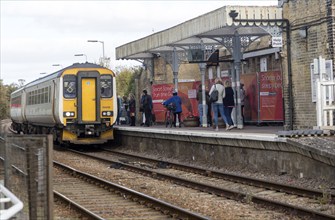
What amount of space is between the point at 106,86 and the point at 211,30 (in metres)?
6.00

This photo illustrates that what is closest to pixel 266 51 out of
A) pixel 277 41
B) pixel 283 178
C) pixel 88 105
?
pixel 88 105

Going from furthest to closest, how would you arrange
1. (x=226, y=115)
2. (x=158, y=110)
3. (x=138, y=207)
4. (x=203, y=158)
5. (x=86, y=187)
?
1. (x=158, y=110)
2. (x=226, y=115)
3. (x=203, y=158)
4. (x=86, y=187)
5. (x=138, y=207)

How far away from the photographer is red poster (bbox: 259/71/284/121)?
22.6 meters

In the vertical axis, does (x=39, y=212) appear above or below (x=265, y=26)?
below

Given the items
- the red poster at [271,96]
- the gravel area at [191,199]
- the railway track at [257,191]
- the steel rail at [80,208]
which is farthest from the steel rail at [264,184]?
the red poster at [271,96]

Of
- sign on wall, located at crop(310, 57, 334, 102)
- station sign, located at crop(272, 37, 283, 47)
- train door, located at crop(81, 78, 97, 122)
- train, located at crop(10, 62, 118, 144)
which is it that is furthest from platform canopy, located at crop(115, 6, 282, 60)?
train door, located at crop(81, 78, 97, 122)

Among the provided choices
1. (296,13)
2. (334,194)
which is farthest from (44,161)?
(296,13)

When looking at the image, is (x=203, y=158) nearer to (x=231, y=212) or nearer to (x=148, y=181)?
(x=148, y=181)

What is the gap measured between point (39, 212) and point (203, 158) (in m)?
10.9

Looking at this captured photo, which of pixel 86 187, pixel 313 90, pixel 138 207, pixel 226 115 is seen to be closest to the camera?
pixel 138 207

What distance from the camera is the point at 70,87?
2469 centimetres

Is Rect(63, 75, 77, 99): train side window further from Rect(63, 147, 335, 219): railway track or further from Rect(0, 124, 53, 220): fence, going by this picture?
Rect(0, 124, 53, 220): fence

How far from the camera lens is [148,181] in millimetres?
14930

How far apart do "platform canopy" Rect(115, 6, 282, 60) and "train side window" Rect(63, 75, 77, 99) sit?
3.86 m
